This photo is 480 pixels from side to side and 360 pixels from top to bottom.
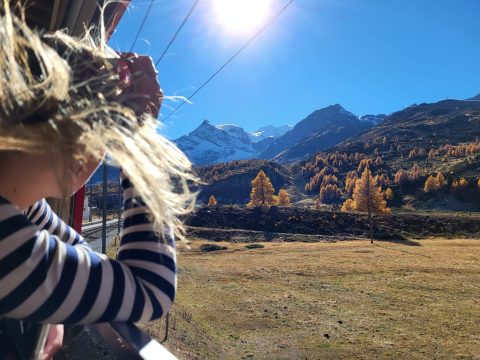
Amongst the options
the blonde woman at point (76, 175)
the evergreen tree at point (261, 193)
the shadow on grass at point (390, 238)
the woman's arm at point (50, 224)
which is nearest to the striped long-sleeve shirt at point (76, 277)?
the blonde woman at point (76, 175)

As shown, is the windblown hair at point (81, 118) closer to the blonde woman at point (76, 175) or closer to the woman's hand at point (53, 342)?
the blonde woman at point (76, 175)

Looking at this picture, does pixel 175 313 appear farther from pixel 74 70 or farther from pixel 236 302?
pixel 74 70

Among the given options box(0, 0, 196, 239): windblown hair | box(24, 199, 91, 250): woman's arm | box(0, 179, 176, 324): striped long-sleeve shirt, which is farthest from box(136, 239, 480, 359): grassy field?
box(0, 0, 196, 239): windblown hair

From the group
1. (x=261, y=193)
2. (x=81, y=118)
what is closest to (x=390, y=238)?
(x=261, y=193)

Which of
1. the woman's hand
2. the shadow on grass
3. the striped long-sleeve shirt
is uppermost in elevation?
the striped long-sleeve shirt

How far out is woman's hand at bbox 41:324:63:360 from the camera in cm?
161

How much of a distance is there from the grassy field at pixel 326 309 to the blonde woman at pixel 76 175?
11.8 m

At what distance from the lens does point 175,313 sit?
58.2 ft

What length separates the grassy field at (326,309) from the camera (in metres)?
14.9

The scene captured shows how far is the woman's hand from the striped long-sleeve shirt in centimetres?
45

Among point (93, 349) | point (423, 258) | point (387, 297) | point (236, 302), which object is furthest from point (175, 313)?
point (423, 258)

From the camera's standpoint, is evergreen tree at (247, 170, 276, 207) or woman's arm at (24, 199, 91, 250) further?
evergreen tree at (247, 170, 276, 207)

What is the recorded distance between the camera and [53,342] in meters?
1.65

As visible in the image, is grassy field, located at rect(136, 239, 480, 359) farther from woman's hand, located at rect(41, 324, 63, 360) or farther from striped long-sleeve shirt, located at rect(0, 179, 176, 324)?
striped long-sleeve shirt, located at rect(0, 179, 176, 324)
